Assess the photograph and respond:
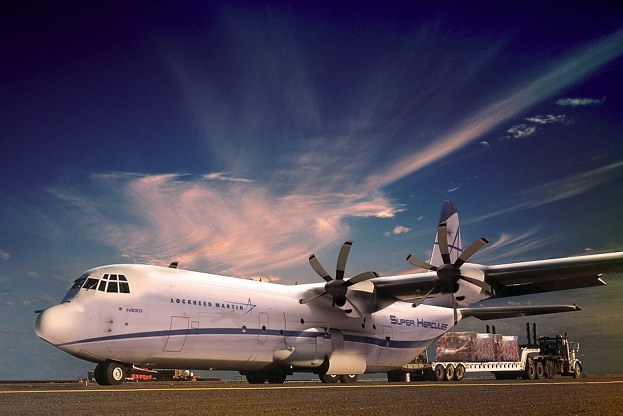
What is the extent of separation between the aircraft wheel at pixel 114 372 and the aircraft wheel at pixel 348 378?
10.1 metres

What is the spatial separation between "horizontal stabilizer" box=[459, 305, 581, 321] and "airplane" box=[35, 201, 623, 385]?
0.18 meters

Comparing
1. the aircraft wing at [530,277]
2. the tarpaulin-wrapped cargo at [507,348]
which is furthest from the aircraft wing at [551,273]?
the tarpaulin-wrapped cargo at [507,348]

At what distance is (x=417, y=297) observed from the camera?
28141 millimetres

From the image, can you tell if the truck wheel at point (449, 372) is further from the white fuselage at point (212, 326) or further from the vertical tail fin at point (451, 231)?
the vertical tail fin at point (451, 231)

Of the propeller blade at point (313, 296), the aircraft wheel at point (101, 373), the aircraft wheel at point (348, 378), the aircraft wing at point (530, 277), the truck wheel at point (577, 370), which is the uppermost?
the aircraft wing at point (530, 277)

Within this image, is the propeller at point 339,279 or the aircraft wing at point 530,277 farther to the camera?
the propeller at point 339,279

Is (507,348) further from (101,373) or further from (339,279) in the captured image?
(101,373)

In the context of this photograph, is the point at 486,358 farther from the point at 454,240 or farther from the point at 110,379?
the point at 110,379

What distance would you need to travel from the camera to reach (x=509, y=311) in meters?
32.5

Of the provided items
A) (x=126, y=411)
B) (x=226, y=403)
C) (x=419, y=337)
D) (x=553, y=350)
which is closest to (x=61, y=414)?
(x=126, y=411)

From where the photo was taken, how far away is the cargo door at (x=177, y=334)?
21641mm

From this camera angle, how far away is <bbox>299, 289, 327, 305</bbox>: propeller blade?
2643 centimetres

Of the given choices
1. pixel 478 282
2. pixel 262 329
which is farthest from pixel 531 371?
pixel 262 329

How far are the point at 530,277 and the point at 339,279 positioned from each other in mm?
7602
